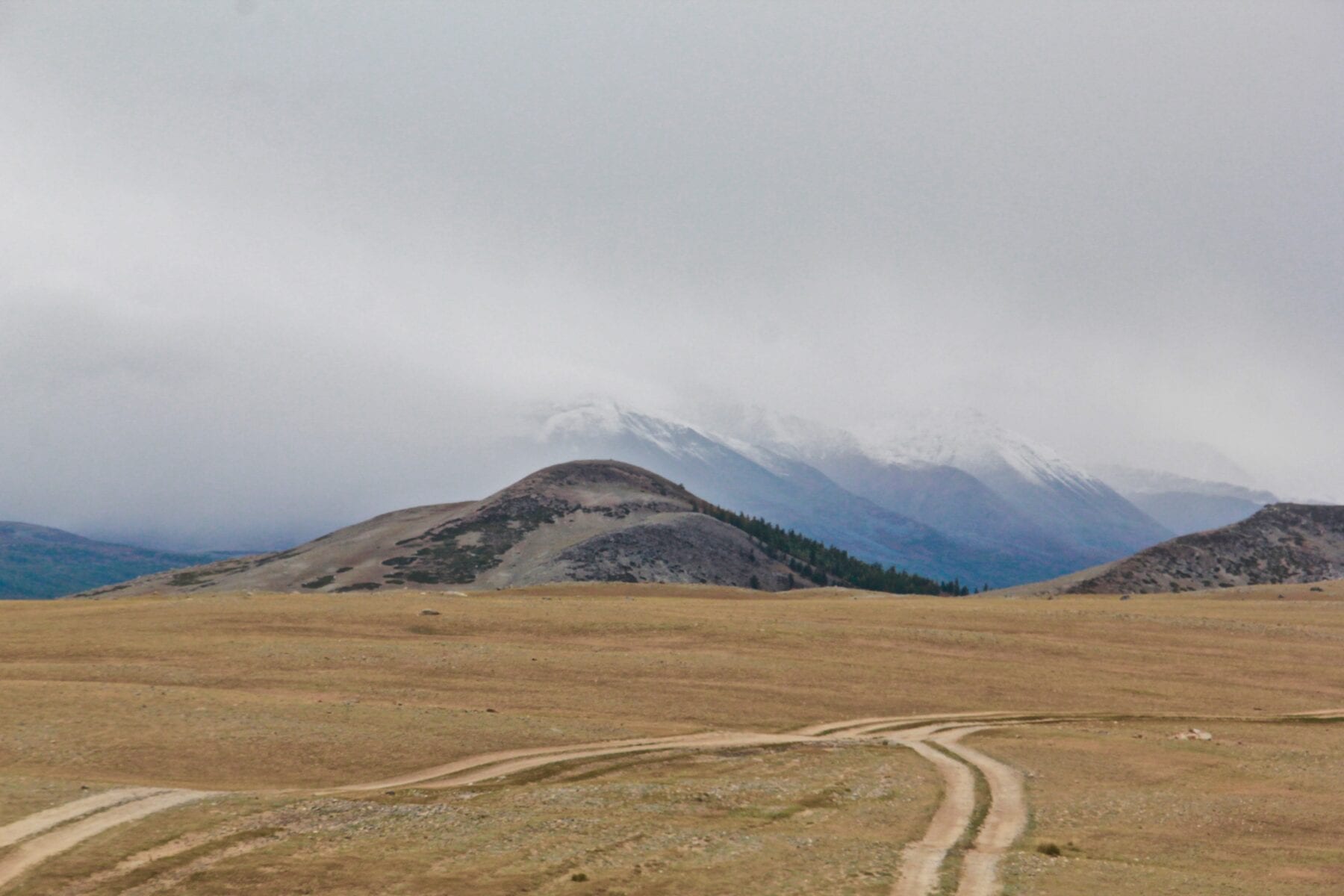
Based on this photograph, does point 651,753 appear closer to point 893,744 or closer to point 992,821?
point 893,744

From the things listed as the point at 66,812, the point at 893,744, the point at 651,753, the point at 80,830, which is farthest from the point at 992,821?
the point at 66,812

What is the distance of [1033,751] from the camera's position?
45406mm

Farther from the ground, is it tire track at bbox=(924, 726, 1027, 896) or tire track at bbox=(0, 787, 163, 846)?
tire track at bbox=(0, 787, 163, 846)

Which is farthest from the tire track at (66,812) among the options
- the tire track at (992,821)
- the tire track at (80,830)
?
the tire track at (992,821)

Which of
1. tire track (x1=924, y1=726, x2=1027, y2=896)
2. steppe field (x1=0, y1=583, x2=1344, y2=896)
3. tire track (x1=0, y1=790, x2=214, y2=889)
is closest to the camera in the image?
tire track (x1=0, y1=790, x2=214, y2=889)

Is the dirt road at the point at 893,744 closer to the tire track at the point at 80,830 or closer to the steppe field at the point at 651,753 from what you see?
the tire track at the point at 80,830

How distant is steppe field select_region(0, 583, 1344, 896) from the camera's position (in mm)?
26656

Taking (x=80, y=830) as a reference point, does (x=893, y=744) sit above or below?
below

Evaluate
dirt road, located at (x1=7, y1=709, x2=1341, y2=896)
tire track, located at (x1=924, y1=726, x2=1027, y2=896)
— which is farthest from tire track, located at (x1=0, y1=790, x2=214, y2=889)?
tire track, located at (x1=924, y1=726, x2=1027, y2=896)

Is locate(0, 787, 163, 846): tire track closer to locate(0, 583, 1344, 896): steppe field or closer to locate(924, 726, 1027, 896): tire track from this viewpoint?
locate(0, 583, 1344, 896): steppe field

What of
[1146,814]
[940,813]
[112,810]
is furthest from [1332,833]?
[112,810]

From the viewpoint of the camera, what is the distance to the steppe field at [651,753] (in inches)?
1049

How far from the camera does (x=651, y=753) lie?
137ft

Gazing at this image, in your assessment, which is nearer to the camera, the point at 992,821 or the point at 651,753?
the point at 992,821
